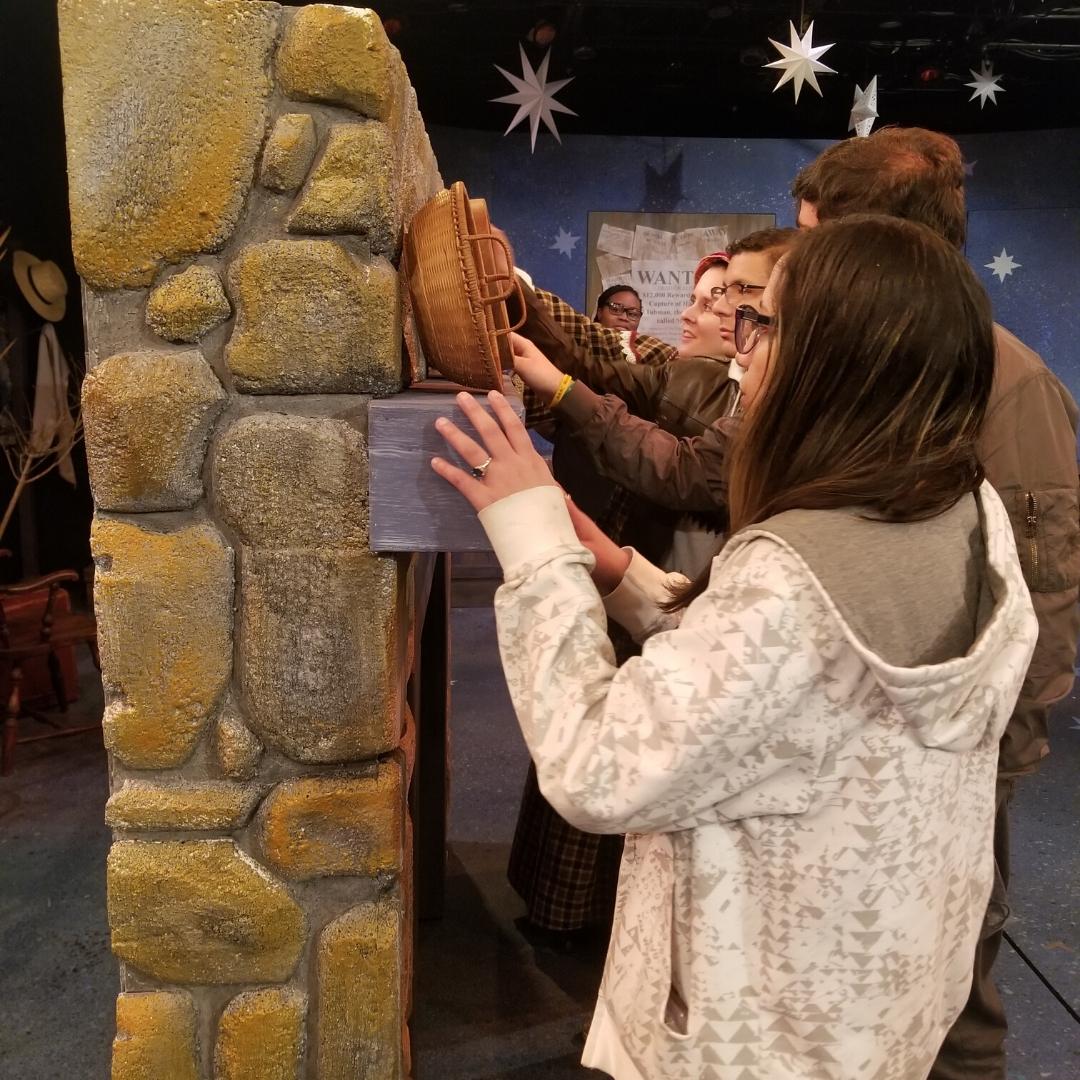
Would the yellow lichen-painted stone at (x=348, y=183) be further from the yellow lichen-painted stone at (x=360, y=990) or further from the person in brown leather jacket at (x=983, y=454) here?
the yellow lichen-painted stone at (x=360, y=990)

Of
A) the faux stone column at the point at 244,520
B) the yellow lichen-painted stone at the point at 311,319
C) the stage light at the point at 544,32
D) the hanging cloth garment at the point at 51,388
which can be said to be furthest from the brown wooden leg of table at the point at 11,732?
the stage light at the point at 544,32

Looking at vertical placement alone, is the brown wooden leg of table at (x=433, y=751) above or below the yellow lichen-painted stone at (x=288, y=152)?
below

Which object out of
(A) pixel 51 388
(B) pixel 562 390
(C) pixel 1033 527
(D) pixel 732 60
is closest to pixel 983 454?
(C) pixel 1033 527

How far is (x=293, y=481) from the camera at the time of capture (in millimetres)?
1153

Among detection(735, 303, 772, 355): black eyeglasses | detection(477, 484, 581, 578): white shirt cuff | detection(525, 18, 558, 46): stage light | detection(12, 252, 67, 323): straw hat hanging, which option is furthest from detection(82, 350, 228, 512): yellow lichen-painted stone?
detection(12, 252, 67, 323): straw hat hanging

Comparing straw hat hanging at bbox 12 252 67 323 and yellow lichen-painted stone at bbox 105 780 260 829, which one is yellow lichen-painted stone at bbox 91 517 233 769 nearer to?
yellow lichen-painted stone at bbox 105 780 260 829

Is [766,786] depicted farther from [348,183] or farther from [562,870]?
Result: [562,870]

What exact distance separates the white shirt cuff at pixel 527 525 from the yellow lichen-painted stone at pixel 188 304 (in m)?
0.40

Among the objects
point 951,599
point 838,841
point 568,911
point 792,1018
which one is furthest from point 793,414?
point 568,911

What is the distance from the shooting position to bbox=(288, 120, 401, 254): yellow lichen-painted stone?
3.61 ft

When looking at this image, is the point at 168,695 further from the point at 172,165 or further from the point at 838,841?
the point at 838,841

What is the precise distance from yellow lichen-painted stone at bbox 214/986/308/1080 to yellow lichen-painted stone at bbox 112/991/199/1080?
44mm

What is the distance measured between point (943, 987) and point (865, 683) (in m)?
0.45

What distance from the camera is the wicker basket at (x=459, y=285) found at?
1079 mm
